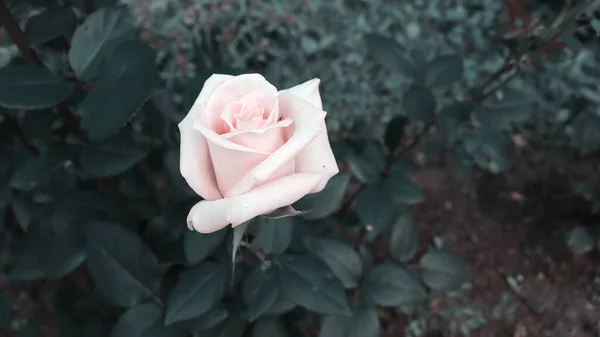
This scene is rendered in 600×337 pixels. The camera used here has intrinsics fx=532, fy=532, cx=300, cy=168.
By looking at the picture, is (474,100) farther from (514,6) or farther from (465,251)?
(465,251)

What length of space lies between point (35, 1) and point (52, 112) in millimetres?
210

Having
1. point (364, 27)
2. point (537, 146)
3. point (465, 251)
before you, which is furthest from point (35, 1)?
point (537, 146)

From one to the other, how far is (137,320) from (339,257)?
1.20ft

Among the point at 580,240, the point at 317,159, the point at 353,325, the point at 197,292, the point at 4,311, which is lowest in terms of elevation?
the point at 4,311

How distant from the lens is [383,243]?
5.10 feet

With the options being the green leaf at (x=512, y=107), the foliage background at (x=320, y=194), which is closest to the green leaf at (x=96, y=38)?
the foliage background at (x=320, y=194)

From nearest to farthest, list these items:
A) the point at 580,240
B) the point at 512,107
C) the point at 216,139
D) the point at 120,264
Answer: the point at 216,139
the point at 120,264
the point at 512,107
the point at 580,240

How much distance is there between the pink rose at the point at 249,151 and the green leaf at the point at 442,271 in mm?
528

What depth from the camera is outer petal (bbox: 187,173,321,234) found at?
0.54m

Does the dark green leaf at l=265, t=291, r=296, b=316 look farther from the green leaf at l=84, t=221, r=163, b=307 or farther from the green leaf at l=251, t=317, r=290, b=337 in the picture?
the green leaf at l=84, t=221, r=163, b=307

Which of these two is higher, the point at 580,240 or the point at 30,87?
the point at 30,87

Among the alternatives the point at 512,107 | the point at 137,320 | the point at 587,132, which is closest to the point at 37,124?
the point at 137,320

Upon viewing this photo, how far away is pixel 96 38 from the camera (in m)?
0.88

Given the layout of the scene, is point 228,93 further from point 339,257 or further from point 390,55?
point 390,55
